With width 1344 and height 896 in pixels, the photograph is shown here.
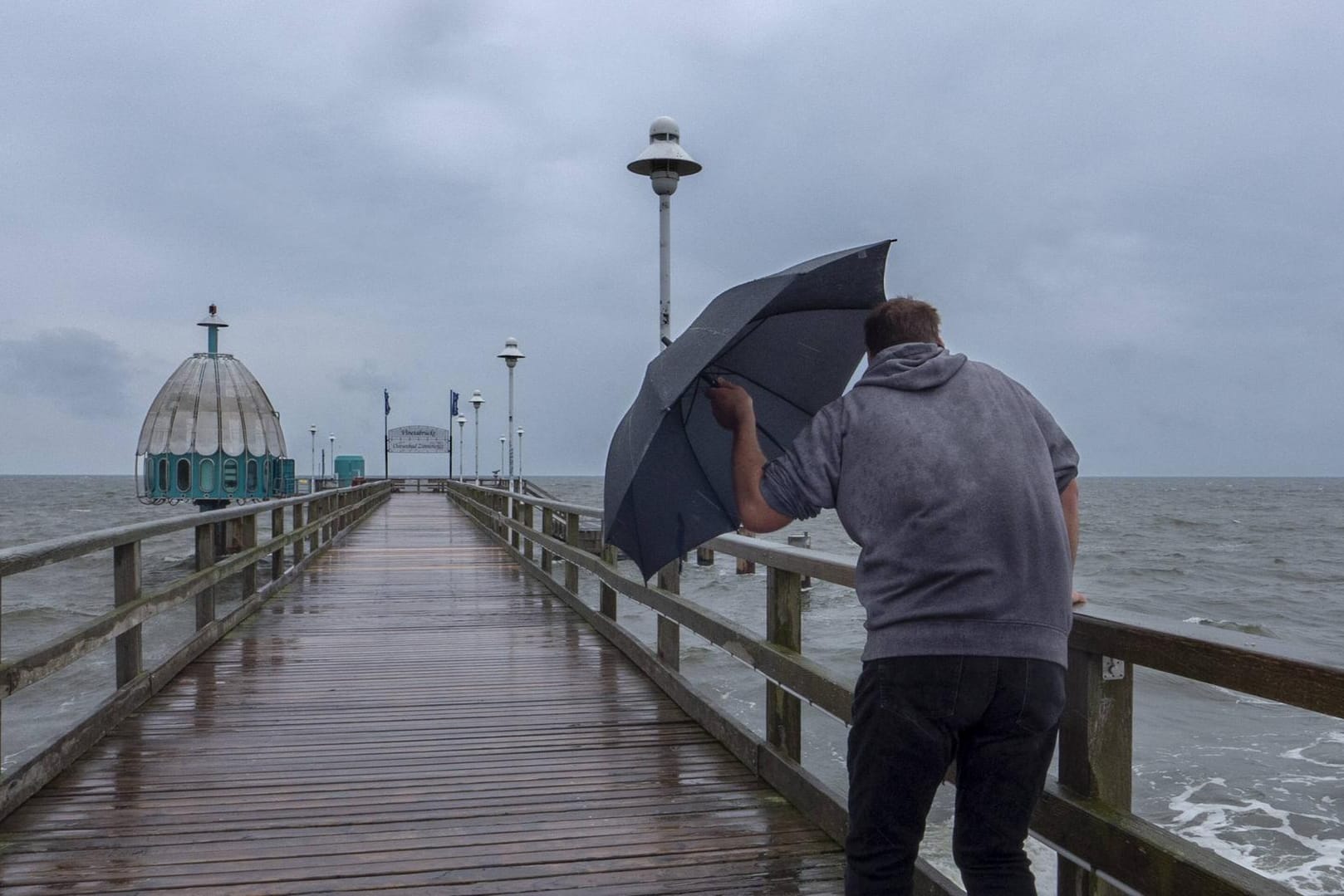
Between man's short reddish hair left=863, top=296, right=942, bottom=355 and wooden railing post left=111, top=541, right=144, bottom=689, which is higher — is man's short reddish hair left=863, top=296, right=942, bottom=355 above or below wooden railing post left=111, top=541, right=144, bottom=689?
above

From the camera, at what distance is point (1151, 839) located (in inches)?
91.2

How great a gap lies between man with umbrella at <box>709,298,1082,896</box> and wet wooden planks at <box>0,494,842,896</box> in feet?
4.33

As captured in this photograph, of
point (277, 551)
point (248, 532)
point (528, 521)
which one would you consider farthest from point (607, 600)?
point (528, 521)

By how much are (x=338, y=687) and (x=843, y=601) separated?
23445mm

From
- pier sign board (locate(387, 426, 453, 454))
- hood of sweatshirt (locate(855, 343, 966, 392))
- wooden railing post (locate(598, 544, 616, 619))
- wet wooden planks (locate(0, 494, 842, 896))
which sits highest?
pier sign board (locate(387, 426, 453, 454))

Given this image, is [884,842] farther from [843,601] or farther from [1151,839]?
[843,601]

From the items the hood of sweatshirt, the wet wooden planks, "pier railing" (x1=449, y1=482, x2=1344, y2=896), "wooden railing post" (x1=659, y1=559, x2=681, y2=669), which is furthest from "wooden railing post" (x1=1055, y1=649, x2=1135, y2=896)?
"wooden railing post" (x1=659, y1=559, x2=681, y2=669)

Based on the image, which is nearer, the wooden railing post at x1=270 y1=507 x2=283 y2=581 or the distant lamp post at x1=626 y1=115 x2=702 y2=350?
the distant lamp post at x1=626 y1=115 x2=702 y2=350

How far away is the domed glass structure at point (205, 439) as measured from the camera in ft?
158

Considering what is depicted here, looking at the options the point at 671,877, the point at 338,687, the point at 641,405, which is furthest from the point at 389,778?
the point at 641,405

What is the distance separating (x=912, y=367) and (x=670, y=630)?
4477 millimetres

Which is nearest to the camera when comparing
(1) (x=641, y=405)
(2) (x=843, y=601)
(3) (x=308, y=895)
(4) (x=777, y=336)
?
(1) (x=641, y=405)

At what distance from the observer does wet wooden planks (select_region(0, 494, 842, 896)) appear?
3.70 meters

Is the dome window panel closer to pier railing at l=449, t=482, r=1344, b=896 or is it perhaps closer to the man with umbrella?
pier railing at l=449, t=482, r=1344, b=896
